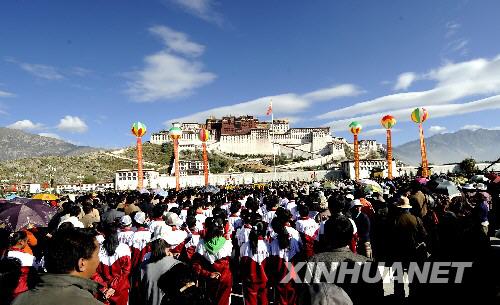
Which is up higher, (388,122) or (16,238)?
(388,122)

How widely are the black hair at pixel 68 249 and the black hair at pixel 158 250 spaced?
1.26 m

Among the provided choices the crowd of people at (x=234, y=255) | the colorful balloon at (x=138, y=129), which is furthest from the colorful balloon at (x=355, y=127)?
the crowd of people at (x=234, y=255)

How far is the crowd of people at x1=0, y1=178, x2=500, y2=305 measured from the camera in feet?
8.50

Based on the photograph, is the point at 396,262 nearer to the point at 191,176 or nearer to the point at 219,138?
the point at 191,176

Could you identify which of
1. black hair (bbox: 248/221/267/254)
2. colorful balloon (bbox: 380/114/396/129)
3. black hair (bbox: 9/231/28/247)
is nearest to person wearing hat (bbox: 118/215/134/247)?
black hair (bbox: 9/231/28/247)

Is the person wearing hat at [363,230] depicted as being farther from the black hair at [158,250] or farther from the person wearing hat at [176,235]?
the black hair at [158,250]

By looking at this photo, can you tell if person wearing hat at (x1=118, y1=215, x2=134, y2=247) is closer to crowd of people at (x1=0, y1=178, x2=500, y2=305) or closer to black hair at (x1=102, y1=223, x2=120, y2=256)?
crowd of people at (x1=0, y1=178, x2=500, y2=305)

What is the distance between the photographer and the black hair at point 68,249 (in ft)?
8.07

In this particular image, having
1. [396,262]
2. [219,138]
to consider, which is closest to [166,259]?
[396,262]

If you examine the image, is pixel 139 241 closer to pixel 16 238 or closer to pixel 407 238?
pixel 16 238

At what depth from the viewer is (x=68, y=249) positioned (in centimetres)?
256

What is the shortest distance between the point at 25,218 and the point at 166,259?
5.14 m

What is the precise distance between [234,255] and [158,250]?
2.73 meters

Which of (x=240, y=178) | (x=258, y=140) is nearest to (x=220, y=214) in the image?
(x=240, y=178)
